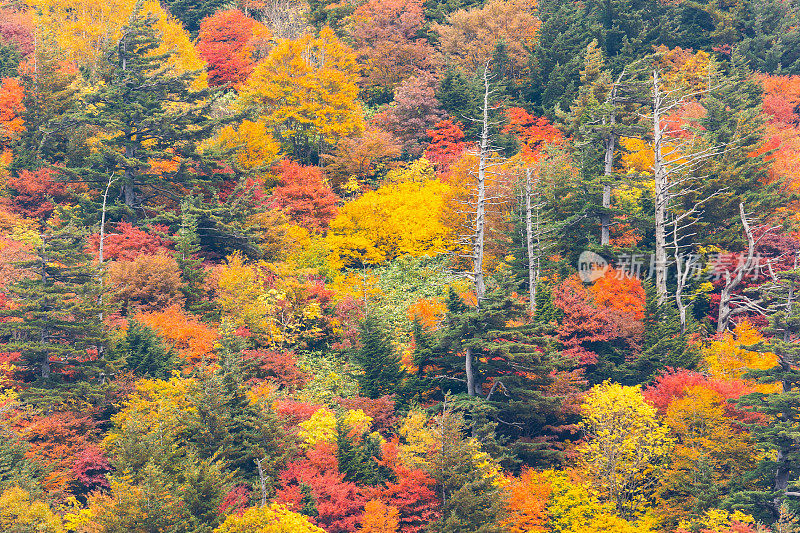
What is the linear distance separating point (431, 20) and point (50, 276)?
43.6 meters

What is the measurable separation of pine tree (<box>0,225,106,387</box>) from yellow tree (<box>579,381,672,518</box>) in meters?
19.3

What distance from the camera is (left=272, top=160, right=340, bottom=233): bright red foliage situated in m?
39.3

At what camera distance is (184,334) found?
2972cm

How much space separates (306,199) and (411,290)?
840cm

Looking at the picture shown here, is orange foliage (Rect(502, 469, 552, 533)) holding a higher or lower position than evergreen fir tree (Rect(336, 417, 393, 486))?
lower

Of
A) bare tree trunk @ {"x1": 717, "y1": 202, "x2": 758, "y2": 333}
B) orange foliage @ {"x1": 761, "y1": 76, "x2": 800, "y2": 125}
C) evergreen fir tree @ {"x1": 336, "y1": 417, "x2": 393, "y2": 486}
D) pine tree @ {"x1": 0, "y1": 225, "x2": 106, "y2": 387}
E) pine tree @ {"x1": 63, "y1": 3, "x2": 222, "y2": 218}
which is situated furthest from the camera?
orange foliage @ {"x1": 761, "y1": 76, "x2": 800, "y2": 125}

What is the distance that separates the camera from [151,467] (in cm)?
2078

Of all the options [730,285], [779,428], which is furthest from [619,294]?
[779,428]

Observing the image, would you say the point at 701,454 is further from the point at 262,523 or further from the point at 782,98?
the point at 782,98

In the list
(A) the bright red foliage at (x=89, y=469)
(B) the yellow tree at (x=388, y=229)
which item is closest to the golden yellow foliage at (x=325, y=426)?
(A) the bright red foliage at (x=89, y=469)

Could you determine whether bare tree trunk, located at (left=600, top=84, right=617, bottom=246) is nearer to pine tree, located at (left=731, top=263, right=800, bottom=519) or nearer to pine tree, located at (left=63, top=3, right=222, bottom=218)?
pine tree, located at (left=731, top=263, right=800, bottom=519)

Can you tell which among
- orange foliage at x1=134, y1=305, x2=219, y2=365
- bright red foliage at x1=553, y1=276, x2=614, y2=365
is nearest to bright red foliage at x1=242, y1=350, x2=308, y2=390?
orange foliage at x1=134, y1=305, x2=219, y2=365

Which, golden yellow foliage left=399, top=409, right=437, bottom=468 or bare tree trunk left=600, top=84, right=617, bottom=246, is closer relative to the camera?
golden yellow foliage left=399, top=409, right=437, bottom=468

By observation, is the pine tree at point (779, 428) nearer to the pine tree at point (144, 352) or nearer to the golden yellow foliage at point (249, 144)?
the pine tree at point (144, 352)
